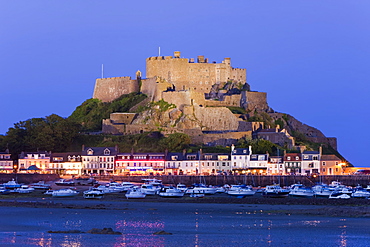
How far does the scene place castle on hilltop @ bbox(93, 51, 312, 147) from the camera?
83.0m

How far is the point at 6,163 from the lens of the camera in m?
78.8

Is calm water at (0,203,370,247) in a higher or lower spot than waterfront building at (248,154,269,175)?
lower

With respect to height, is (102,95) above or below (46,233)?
above

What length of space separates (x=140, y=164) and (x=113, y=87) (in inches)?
1001

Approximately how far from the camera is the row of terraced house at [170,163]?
71.9 meters

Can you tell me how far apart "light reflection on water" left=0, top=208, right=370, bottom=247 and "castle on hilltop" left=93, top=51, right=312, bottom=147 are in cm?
4547

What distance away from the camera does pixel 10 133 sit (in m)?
83.6

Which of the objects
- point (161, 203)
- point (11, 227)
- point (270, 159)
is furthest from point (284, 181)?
point (11, 227)

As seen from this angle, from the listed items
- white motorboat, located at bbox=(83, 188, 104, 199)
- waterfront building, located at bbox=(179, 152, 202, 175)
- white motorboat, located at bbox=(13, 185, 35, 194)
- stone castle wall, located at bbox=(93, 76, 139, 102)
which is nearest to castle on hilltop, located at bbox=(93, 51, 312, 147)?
stone castle wall, located at bbox=(93, 76, 139, 102)

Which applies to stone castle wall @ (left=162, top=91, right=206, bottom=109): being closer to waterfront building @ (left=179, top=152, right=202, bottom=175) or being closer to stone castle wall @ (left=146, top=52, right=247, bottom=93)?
stone castle wall @ (left=146, top=52, right=247, bottom=93)

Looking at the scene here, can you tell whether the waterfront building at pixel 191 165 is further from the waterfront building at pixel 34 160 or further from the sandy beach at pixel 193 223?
the sandy beach at pixel 193 223

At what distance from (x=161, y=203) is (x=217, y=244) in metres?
20.3

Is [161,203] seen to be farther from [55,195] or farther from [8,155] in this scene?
[8,155]

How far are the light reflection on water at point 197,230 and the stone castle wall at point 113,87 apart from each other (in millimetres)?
60241
